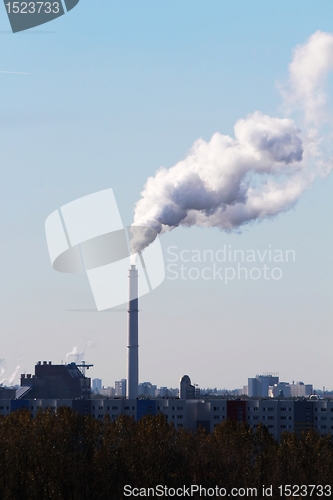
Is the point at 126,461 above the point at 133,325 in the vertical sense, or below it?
below

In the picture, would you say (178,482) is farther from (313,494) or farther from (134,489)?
(313,494)

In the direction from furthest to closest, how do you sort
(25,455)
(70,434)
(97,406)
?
1. (97,406)
2. (70,434)
3. (25,455)

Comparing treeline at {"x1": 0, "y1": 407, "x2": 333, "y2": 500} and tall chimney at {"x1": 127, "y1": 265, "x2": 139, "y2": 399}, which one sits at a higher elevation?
tall chimney at {"x1": 127, "y1": 265, "x2": 139, "y2": 399}

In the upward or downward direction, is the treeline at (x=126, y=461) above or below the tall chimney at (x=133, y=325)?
below

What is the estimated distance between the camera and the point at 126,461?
94.8 ft

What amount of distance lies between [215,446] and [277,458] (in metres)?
2.98

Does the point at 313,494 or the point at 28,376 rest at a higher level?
the point at 28,376

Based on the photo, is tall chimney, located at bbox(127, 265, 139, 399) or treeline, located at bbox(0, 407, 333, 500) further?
tall chimney, located at bbox(127, 265, 139, 399)

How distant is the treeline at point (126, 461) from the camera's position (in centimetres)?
2661

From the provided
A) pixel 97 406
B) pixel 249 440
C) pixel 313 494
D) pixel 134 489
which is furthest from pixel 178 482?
pixel 97 406

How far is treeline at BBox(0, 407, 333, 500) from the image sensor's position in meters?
26.6

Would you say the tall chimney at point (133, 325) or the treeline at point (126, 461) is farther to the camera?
the tall chimney at point (133, 325)

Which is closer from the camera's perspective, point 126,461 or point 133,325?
point 126,461

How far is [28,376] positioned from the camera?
91.6 metres
